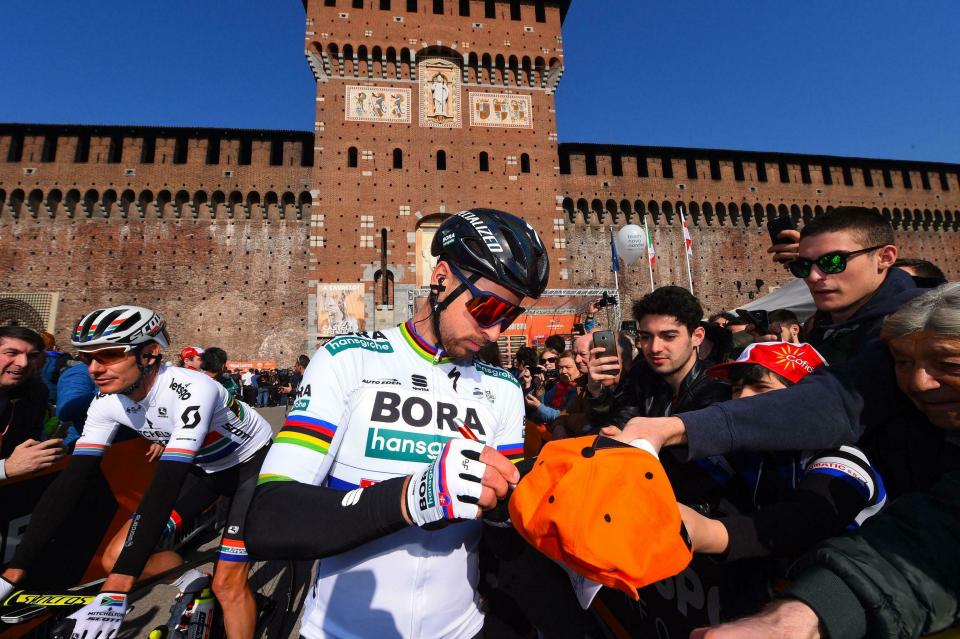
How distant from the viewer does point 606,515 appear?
100 centimetres

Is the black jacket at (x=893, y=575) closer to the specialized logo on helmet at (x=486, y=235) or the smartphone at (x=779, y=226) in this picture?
the specialized logo on helmet at (x=486, y=235)

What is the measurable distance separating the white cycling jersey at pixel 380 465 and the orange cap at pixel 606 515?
0.59m

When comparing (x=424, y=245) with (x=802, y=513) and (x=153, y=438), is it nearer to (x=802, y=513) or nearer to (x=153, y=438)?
(x=153, y=438)

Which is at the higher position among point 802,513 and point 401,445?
point 401,445

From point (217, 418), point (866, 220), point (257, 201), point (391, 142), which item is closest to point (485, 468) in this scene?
point (866, 220)

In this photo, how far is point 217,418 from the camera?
3236 millimetres

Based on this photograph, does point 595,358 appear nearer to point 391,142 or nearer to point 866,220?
point 866,220

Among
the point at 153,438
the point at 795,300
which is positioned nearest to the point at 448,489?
the point at 153,438

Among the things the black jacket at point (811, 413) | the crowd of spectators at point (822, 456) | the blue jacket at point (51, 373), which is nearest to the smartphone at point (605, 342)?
the crowd of spectators at point (822, 456)

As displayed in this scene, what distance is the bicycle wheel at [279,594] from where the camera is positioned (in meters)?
3.22

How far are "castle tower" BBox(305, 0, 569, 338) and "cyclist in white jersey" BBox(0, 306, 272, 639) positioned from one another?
18.1 meters

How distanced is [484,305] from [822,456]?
1.45 metres

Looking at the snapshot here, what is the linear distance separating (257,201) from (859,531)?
27.8 metres

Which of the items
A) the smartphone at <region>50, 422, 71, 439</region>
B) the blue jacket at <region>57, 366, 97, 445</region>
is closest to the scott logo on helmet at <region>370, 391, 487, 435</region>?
the blue jacket at <region>57, 366, 97, 445</region>
